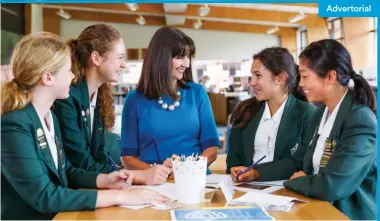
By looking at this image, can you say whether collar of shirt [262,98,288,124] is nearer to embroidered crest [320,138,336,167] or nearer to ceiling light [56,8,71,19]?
embroidered crest [320,138,336,167]

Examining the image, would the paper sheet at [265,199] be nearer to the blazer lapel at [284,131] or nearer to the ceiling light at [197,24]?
the blazer lapel at [284,131]

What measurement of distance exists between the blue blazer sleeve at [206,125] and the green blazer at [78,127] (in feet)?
1.24

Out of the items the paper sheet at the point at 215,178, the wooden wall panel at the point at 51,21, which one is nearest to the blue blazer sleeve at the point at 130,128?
the paper sheet at the point at 215,178

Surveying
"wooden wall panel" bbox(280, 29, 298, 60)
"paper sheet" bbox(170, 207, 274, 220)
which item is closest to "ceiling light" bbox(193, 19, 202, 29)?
"wooden wall panel" bbox(280, 29, 298, 60)

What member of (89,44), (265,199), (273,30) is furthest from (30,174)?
(273,30)

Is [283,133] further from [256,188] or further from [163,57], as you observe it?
[163,57]

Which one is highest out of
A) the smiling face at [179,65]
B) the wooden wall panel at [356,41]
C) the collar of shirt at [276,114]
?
the wooden wall panel at [356,41]

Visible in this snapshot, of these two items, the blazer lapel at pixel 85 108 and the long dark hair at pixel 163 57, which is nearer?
the blazer lapel at pixel 85 108

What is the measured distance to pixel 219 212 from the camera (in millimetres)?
1103

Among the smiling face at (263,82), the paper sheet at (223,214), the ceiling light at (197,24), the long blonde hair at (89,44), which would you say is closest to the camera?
the paper sheet at (223,214)

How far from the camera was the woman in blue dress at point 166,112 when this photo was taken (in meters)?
1.74

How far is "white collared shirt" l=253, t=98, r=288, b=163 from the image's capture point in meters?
1.77

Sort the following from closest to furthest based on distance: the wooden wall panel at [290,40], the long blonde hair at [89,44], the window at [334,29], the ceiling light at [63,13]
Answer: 1. the long blonde hair at [89,44]
2. the window at [334,29]
3. the ceiling light at [63,13]
4. the wooden wall panel at [290,40]

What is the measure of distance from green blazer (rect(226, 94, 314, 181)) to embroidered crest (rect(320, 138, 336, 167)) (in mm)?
258
